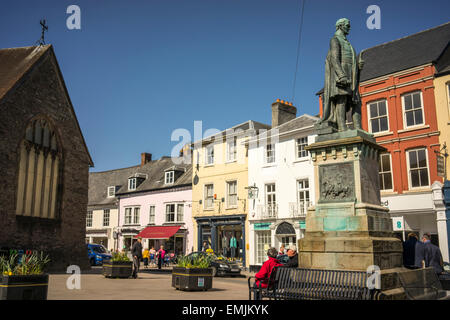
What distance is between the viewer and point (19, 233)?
773 inches

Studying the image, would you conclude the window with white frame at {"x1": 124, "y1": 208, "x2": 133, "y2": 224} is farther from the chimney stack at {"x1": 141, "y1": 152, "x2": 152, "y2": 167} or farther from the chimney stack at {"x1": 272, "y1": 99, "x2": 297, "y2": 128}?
the chimney stack at {"x1": 272, "y1": 99, "x2": 297, "y2": 128}

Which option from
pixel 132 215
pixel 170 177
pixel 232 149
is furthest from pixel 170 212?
pixel 232 149

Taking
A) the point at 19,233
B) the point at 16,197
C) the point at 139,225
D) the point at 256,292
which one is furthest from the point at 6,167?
the point at 139,225

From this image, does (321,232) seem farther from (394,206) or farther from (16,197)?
(16,197)

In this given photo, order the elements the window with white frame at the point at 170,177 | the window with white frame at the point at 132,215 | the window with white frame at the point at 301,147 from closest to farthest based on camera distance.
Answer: the window with white frame at the point at 301,147 < the window with white frame at the point at 170,177 < the window with white frame at the point at 132,215

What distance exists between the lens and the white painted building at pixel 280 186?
25.8 m

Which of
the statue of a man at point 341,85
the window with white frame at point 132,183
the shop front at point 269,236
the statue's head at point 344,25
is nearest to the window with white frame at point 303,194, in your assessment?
the shop front at point 269,236

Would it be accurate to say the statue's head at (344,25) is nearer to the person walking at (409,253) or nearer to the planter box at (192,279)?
the person walking at (409,253)

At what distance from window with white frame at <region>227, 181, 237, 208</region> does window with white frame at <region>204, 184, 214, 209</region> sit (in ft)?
5.98

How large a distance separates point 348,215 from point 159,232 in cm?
2837

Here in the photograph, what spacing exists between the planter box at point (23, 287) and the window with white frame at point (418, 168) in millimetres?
18282

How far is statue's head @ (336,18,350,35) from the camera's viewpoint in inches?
368

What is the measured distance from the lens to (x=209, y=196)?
3238cm

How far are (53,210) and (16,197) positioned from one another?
2.92 m
